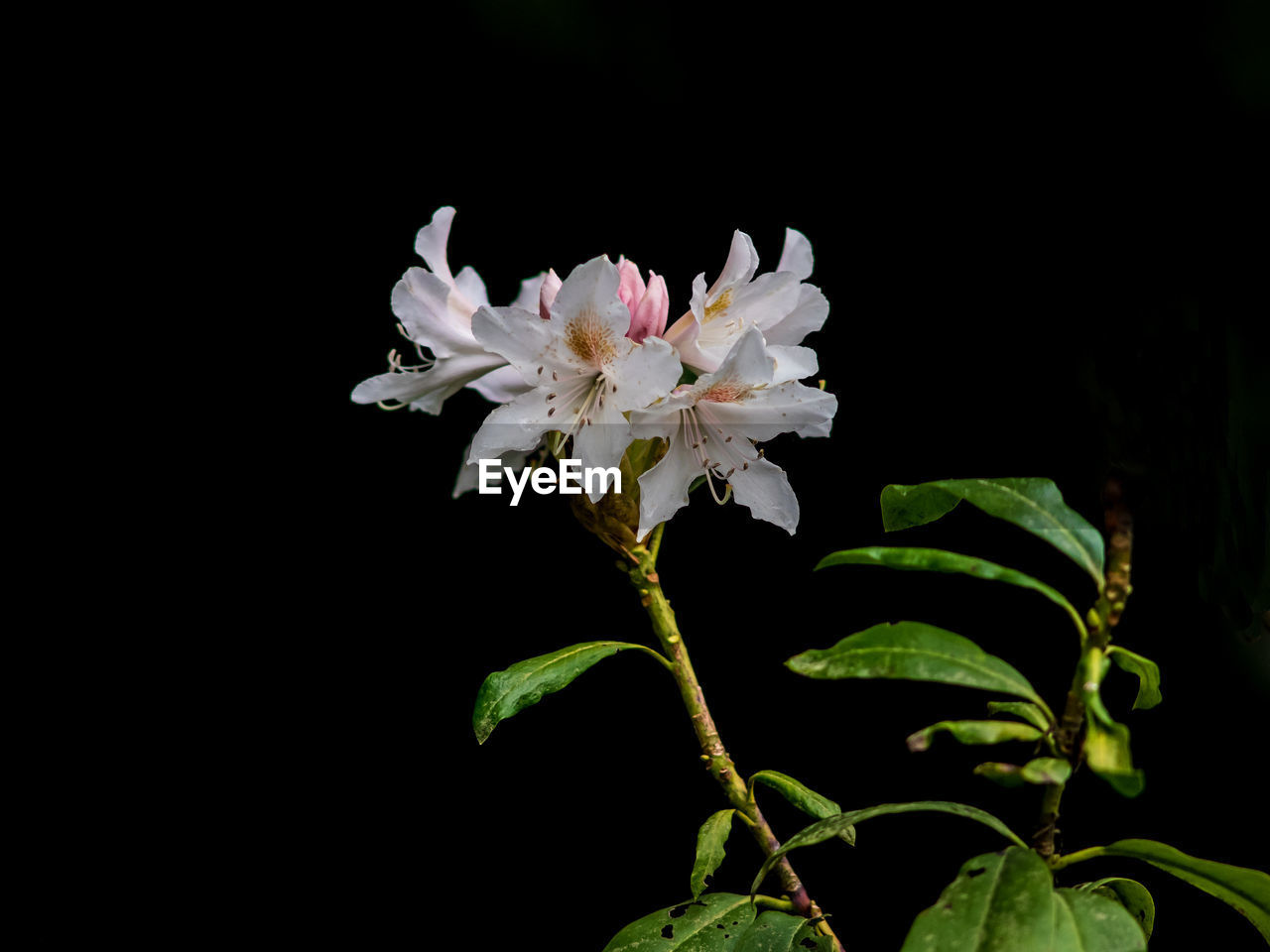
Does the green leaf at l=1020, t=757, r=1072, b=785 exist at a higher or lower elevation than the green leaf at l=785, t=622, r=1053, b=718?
lower

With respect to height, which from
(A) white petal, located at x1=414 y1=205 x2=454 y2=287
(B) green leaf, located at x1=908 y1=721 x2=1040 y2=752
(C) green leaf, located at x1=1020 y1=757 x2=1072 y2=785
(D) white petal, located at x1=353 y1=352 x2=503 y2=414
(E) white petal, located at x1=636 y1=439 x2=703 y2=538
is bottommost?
(C) green leaf, located at x1=1020 y1=757 x2=1072 y2=785

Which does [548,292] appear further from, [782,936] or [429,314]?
[782,936]

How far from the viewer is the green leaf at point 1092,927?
91cm

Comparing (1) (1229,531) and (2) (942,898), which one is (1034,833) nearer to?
(2) (942,898)

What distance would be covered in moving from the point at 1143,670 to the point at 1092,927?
26 centimetres

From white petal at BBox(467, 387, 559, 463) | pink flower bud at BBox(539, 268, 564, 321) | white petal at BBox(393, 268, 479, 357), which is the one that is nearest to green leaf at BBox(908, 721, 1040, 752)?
white petal at BBox(467, 387, 559, 463)

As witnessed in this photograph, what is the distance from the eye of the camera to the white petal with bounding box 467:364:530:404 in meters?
1.55

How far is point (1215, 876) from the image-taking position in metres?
1.05

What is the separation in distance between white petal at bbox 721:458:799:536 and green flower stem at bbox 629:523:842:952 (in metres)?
0.13

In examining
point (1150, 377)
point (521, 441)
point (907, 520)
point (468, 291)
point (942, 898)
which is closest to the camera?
point (942, 898)

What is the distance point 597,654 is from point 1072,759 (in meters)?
0.58

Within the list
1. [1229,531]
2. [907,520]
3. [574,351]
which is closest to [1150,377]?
[1229,531]

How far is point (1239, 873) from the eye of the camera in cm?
104

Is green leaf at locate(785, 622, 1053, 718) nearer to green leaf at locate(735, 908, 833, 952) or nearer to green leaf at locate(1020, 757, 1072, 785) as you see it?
green leaf at locate(1020, 757, 1072, 785)
